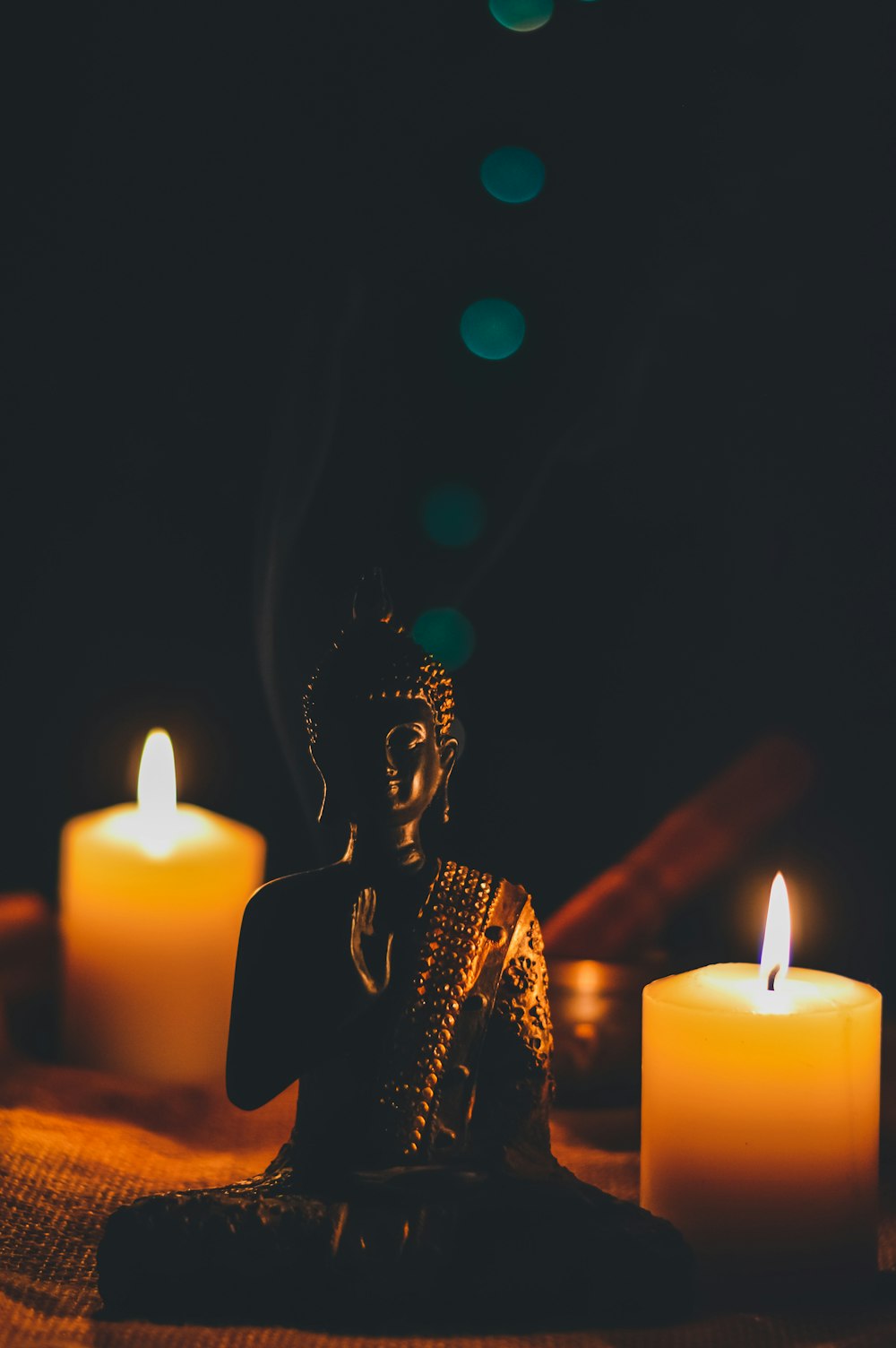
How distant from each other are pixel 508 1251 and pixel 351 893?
265 mm

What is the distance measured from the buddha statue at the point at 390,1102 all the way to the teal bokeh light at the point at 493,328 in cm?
61

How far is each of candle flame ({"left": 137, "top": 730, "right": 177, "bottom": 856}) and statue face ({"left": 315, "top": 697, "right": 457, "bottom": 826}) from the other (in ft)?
1.90

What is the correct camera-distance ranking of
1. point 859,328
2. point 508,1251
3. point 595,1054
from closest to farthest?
point 508,1251 < point 595,1054 < point 859,328

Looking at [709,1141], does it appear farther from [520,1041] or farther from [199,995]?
[199,995]

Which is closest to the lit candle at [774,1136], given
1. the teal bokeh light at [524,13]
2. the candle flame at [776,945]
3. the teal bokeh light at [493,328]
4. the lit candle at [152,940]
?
the candle flame at [776,945]

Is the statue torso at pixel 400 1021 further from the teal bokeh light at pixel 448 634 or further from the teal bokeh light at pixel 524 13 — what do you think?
the teal bokeh light at pixel 524 13

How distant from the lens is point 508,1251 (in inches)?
43.6

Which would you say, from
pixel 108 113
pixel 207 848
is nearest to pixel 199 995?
pixel 207 848

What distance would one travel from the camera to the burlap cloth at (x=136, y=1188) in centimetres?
108

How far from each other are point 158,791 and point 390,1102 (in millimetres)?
702

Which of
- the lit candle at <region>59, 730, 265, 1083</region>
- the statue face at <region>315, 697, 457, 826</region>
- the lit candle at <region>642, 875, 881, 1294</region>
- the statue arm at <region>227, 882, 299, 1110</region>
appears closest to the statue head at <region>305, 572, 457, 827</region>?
the statue face at <region>315, 697, 457, 826</region>

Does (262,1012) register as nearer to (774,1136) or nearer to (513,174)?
(774,1136)

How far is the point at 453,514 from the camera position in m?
1.84

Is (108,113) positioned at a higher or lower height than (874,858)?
higher
